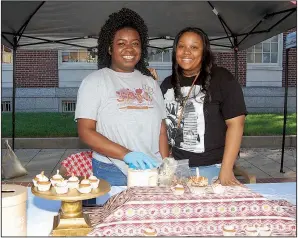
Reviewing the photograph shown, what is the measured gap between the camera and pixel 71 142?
979cm

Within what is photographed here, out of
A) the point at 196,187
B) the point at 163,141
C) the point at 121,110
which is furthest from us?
the point at 163,141

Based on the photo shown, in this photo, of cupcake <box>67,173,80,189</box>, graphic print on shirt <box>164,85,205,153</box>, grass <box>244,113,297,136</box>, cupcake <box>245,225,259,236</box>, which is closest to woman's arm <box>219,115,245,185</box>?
graphic print on shirt <box>164,85,205,153</box>

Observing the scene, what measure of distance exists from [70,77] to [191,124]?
1418 cm

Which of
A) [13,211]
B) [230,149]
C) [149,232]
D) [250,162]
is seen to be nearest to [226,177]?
[230,149]

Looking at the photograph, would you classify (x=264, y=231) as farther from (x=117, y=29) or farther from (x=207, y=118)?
(x=117, y=29)

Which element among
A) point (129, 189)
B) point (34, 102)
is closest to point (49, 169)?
point (129, 189)

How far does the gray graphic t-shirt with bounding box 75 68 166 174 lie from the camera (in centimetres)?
240

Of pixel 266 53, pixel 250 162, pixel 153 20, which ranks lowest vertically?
pixel 250 162

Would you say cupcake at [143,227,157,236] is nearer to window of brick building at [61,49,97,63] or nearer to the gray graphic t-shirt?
the gray graphic t-shirt

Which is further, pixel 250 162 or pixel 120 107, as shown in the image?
pixel 250 162

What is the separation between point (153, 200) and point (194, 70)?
3.40 feet

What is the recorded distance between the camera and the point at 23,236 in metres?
1.78

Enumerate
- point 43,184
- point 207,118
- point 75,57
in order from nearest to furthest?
point 43,184
point 207,118
point 75,57

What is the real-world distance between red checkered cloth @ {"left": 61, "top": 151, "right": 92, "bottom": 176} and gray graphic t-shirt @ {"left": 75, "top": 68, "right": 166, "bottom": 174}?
0.63 meters
